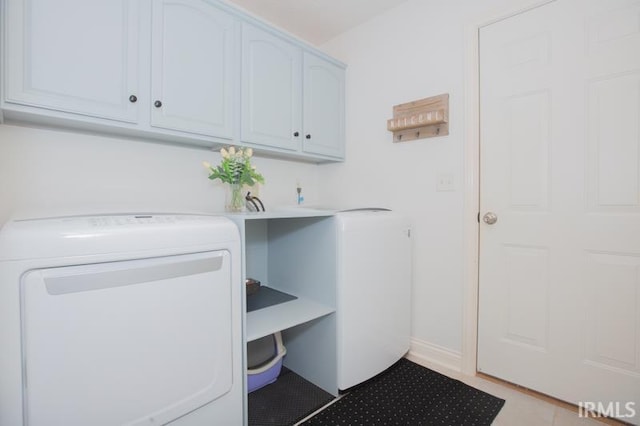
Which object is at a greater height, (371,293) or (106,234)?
(106,234)

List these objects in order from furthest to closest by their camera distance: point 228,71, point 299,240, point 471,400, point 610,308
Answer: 1. point 299,240
2. point 228,71
3. point 471,400
4. point 610,308

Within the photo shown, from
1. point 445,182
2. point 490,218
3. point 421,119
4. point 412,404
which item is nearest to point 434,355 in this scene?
point 412,404

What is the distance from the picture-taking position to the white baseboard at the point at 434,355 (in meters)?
1.83

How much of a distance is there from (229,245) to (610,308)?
68.3 inches

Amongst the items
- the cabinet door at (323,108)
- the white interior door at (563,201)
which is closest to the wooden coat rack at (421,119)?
the white interior door at (563,201)

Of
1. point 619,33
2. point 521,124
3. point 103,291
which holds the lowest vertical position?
point 103,291

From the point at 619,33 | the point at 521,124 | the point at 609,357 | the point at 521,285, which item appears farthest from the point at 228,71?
the point at 609,357

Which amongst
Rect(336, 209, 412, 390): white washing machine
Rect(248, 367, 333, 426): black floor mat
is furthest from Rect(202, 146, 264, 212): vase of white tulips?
Rect(248, 367, 333, 426): black floor mat

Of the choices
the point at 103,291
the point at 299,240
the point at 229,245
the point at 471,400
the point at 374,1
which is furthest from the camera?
the point at 374,1

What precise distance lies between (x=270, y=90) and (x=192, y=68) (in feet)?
1.59

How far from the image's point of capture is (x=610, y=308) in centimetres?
140

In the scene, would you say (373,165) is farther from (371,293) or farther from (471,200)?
(371,293)

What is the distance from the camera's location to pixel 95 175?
1524mm

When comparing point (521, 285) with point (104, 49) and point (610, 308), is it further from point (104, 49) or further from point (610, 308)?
point (104, 49)
